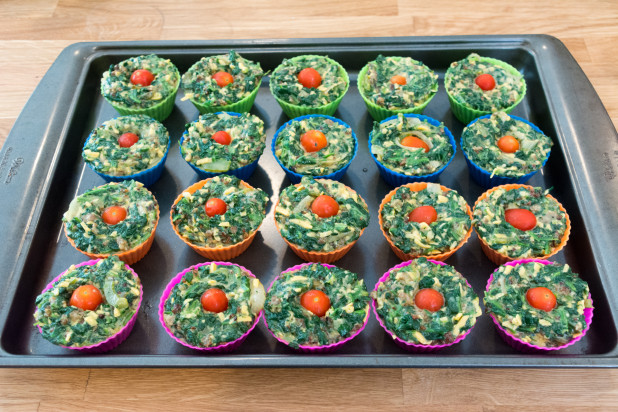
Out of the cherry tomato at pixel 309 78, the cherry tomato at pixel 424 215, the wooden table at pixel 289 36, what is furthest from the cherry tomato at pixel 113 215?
the cherry tomato at pixel 424 215

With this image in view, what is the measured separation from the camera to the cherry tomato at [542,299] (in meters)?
3.59

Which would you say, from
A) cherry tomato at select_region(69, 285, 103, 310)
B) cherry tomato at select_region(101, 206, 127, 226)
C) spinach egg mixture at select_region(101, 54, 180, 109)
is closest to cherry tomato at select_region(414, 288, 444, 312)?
A: cherry tomato at select_region(69, 285, 103, 310)

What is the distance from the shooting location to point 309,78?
4.99 meters

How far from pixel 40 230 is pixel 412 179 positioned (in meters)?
3.20

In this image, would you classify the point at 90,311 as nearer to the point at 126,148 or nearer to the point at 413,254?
the point at 126,148

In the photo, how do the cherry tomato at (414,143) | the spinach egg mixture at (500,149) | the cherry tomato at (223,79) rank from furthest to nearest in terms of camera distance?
the cherry tomato at (223,79) < the cherry tomato at (414,143) < the spinach egg mixture at (500,149)

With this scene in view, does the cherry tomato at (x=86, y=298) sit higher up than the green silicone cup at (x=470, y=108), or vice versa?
the green silicone cup at (x=470, y=108)

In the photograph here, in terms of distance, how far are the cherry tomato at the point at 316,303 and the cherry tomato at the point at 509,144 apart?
85.5 inches

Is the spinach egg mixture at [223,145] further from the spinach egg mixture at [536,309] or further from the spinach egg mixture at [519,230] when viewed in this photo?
the spinach egg mixture at [536,309]

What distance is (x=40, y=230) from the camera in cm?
432

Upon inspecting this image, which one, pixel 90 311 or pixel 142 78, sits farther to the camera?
pixel 142 78

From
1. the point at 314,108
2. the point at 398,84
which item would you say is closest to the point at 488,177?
the point at 398,84

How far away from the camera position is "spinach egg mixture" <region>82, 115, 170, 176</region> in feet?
14.9

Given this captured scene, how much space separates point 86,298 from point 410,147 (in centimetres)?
290
